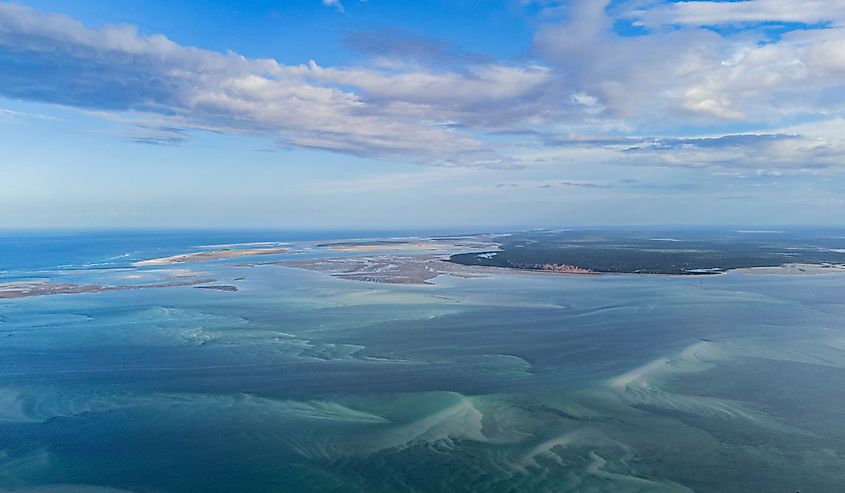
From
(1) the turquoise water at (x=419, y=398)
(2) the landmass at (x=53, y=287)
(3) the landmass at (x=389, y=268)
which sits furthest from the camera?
(3) the landmass at (x=389, y=268)

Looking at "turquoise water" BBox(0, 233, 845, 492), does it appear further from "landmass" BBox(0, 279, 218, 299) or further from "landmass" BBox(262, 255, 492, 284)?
"landmass" BBox(262, 255, 492, 284)

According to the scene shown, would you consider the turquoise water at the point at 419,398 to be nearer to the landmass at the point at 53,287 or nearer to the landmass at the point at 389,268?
the landmass at the point at 53,287

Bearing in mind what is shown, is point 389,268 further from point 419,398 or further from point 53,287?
point 419,398

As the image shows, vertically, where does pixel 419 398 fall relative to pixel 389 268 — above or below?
below

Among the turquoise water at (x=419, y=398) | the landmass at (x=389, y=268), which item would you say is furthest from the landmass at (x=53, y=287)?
the landmass at (x=389, y=268)

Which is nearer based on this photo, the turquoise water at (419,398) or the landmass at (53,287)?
the turquoise water at (419,398)

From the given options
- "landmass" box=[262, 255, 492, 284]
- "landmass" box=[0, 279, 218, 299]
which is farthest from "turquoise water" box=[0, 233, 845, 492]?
"landmass" box=[262, 255, 492, 284]

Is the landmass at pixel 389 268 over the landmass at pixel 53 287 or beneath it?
over

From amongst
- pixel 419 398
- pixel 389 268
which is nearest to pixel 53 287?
pixel 389 268

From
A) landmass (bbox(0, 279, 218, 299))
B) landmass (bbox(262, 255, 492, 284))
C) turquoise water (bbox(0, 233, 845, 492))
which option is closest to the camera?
turquoise water (bbox(0, 233, 845, 492))
